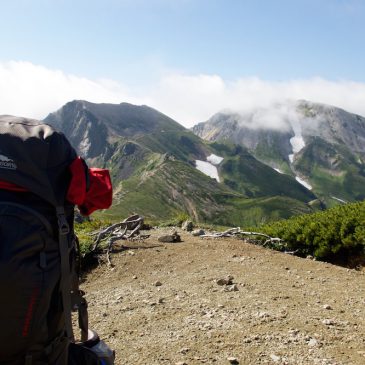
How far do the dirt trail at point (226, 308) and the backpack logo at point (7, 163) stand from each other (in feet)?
11.7

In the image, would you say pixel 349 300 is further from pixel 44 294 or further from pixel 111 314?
pixel 44 294

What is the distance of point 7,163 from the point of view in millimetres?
2434

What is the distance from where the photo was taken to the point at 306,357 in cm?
495

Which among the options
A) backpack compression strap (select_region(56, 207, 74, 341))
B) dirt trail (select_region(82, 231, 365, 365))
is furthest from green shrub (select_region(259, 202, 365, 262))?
backpack compression strap (select_region(56, 207, 74, 341))

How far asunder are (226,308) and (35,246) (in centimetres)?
472

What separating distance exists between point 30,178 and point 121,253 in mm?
8056

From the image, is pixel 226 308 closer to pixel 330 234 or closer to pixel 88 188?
pixel 88 188

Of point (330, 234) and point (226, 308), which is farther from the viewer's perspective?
point (330, 234)

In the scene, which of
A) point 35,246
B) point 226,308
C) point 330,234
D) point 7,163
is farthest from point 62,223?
point 330,234

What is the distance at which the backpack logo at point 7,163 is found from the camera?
2.42 metres

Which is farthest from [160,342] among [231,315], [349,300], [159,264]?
[159,264]

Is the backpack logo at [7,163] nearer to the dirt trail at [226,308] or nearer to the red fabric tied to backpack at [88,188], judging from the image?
the red fabric tied to backpack at [88,188]

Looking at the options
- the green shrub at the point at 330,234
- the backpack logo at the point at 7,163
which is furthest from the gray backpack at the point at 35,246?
the green shrub at the point at 330,234

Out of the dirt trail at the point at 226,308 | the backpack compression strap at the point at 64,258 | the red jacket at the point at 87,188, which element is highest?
the red jacket at the point at 87,188
